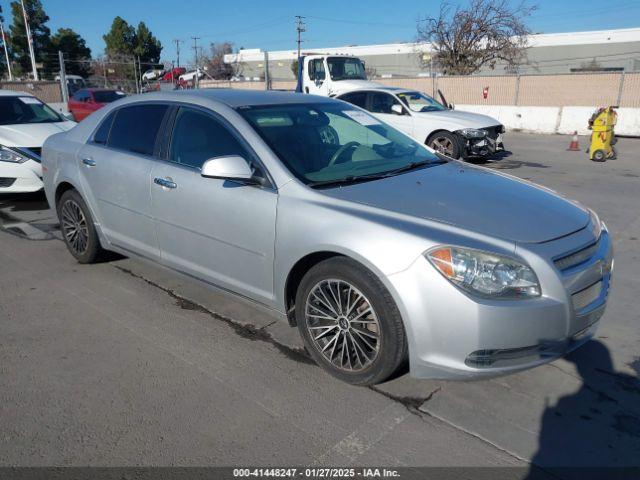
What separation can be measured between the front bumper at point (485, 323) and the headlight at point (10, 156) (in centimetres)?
658

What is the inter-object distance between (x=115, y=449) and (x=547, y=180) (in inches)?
348

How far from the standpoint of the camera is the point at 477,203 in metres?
3.04

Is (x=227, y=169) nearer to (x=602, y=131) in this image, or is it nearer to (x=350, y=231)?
(x=350, y=231)

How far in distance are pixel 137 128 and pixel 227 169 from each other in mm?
1531

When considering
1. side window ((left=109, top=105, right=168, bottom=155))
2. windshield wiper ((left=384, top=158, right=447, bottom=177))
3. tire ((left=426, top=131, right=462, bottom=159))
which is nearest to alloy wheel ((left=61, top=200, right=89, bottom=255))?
side window ((left=109, top=105, right=168, bottom=155))

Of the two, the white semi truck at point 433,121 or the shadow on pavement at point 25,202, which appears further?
the white semi truck at point 433,121

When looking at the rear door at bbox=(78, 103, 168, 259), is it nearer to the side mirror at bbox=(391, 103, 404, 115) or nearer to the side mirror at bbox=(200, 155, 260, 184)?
the side mirror at bbox=(200, 155, 260, 184)

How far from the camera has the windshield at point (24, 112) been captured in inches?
322

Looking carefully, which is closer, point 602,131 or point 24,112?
point 24,112

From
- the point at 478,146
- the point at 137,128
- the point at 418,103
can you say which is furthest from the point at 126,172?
the point at 418,103

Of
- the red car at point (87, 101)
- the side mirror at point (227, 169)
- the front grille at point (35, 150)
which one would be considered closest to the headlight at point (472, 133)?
the front grille at point (35, 150)

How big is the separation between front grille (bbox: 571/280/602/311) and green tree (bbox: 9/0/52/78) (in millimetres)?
57207

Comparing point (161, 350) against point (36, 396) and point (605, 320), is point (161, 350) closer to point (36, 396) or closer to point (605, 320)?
point (36, 396)

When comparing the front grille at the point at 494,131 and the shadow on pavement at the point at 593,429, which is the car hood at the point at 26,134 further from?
the front grille at the point at 494,131
